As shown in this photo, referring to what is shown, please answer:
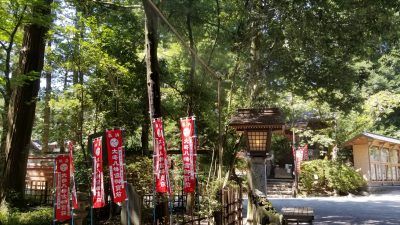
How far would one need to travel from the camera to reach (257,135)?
8742 mm

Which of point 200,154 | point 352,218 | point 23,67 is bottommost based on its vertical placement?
point 352,218

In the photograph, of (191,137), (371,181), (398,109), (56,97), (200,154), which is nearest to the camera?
(191,137)

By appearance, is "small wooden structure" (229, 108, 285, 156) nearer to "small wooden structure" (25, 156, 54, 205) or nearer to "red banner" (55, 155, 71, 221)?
"red banner" (55, 155, 71, 221)

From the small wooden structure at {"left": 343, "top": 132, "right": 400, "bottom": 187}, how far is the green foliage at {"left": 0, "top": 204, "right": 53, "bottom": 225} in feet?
67.0

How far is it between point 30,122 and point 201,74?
253 inches

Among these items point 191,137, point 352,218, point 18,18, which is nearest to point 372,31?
point 191,137

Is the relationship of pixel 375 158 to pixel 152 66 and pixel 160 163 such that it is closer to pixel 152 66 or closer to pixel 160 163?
pixel 152 66

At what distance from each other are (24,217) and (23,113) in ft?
12.6

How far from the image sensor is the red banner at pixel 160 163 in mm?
→ 7992

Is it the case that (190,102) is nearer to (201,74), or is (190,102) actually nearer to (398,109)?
(201,74)

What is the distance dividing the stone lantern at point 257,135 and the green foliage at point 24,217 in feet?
21.6

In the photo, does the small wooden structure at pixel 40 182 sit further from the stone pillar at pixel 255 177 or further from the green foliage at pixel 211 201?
the stone pillar at pixel 255 177

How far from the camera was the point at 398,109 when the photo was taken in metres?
31.9

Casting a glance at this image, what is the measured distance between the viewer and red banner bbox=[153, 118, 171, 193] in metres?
7.99
